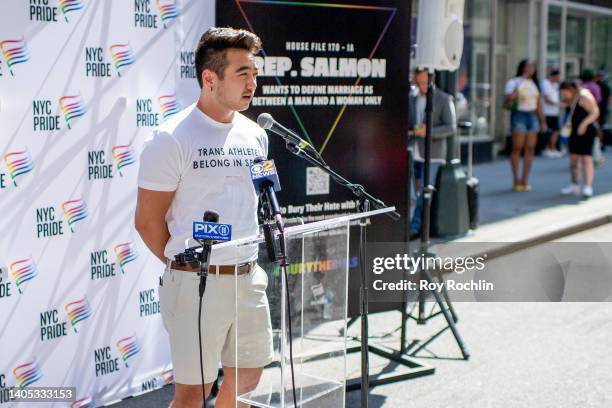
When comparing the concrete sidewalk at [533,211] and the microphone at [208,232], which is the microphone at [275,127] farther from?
the concrete sidewalk at [533,211]

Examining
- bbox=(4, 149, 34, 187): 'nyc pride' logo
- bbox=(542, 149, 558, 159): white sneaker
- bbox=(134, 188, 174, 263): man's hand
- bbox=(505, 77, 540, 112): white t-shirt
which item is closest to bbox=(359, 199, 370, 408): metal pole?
bbox=(134, 188, 174, 263): man's hand

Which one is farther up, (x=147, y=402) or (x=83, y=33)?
(x=83, y=33)

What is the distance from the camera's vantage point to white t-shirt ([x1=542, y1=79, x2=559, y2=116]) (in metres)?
18.9

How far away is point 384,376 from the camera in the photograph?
17.8ft

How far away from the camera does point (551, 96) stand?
18.9m

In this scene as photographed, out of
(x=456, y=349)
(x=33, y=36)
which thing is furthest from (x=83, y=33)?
(x=456, y=349)

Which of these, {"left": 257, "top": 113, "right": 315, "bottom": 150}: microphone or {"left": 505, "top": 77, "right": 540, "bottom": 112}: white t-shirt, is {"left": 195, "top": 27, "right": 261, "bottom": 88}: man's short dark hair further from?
{"left": 505, "top": 77, "right": 540, "bottom": 112}: white t-shirt

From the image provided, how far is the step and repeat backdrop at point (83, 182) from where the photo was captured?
14.0 ft

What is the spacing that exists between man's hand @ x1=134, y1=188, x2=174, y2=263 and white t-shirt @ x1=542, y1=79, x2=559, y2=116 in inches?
656

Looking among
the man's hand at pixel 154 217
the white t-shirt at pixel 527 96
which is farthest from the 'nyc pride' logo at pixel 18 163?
the white t-shirt at pixel 527 96

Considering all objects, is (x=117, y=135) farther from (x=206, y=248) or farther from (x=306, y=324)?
(x=206, y=248)

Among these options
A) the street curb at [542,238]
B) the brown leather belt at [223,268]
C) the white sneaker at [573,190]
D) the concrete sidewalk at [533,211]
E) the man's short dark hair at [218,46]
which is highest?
the man's short dark hair at [218,46]

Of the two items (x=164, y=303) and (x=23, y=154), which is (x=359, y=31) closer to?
(x=23, y=154)

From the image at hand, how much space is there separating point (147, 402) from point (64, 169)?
57.5 inches
